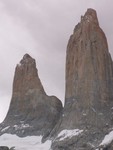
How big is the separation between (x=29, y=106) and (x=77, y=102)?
22.8 meters

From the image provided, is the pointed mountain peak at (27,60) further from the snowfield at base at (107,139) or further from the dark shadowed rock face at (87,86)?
the snowfield at base at (107,139)

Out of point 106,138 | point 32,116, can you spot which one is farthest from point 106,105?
point 32,116

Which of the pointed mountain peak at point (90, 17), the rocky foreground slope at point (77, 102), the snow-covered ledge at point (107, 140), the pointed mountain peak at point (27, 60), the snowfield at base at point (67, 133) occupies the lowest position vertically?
the snow-covered ledge at point (107, 140)

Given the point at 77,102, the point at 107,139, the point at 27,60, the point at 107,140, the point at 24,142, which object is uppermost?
the point at 27,60

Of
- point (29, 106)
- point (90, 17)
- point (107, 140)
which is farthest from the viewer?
Answer: point (29, 106)

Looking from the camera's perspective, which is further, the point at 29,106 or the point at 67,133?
the point at 29,106

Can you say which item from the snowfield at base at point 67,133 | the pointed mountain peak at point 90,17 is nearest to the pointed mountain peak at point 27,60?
Answer: the pointed mountain peak at point 90,17

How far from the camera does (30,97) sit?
13288 cm

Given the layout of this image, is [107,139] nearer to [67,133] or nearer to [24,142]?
[67,133]

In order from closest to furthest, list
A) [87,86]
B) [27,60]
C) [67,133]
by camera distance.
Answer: [67,133]
[87,86]
[27,60]

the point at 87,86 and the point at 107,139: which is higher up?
the point at 87,86

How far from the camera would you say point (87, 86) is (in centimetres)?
11162

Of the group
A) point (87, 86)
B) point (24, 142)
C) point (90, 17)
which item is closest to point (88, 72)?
point (87, 86)

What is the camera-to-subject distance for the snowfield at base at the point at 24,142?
4256 inches
